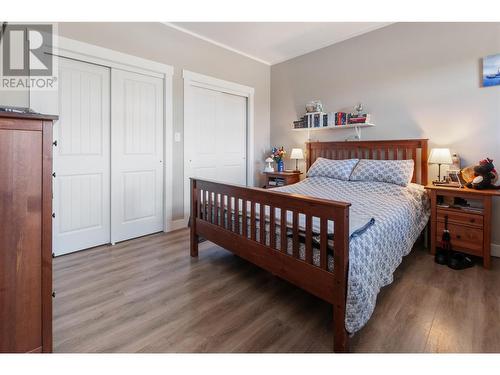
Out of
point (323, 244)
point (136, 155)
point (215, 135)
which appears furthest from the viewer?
point (215, 135)

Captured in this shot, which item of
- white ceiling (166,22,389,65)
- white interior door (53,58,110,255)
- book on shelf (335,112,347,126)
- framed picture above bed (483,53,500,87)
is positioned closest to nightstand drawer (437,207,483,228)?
framed picture above bed (483,53,500,87)

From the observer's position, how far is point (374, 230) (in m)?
1.68

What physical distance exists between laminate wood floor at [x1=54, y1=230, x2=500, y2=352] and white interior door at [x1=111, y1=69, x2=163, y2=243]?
0.69 meters

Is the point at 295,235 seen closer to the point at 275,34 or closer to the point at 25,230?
the point at 25,230

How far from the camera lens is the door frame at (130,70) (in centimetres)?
248

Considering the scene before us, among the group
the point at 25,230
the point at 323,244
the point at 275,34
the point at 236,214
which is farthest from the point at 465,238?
the point at 25,230

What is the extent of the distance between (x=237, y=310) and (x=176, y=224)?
78.9 inches

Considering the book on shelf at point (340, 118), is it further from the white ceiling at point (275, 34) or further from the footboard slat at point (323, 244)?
the footboard slat at point (323, 244)

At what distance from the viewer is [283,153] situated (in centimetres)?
431

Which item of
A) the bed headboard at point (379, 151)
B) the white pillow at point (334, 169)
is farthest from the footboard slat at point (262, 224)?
the bed headboard at point (379, 151)

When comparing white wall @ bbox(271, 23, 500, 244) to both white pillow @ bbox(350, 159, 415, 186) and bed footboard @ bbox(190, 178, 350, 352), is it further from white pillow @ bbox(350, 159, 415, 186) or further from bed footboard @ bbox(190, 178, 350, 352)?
bed footboard @ bbox(190, 178, 350, 352)
